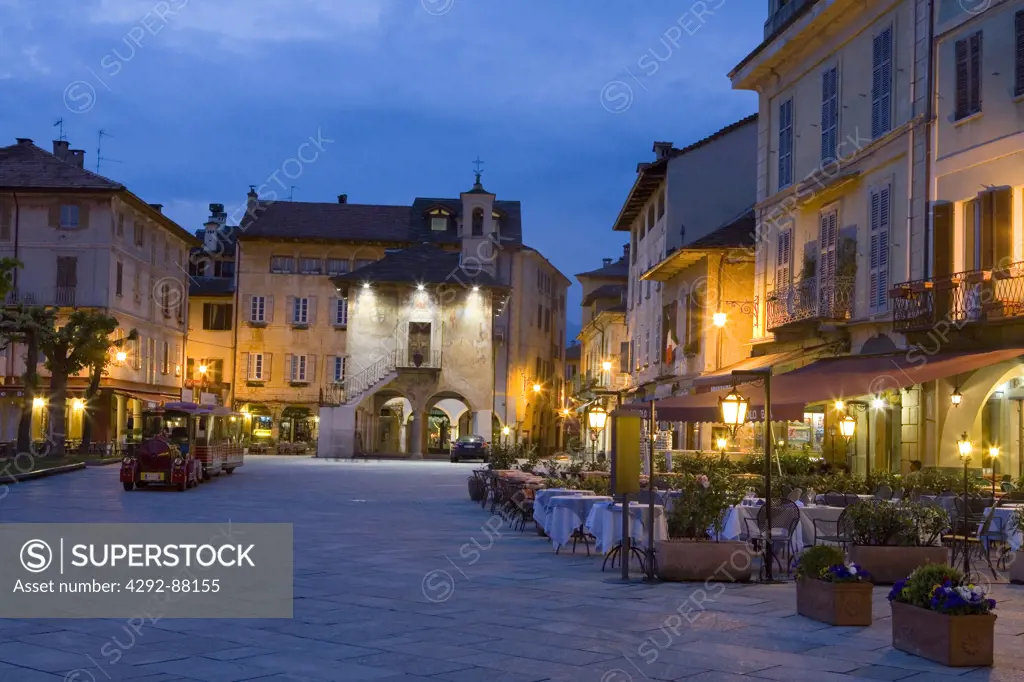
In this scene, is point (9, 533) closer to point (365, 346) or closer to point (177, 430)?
point (177, 430)

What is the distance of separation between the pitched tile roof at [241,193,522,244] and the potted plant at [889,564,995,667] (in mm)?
61041

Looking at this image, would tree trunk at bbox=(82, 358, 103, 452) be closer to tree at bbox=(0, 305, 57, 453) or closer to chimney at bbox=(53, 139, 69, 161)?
tree at bbox=(0, 305, 57, 453)

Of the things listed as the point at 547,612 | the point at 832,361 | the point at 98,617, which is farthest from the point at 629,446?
the point at 832,361

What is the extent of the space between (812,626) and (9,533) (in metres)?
10.7

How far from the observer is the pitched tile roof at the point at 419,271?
60812mm

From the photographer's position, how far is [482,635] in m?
10.1

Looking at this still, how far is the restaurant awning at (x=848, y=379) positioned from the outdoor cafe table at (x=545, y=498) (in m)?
Answer: 1.58

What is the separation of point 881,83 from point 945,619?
15.8m

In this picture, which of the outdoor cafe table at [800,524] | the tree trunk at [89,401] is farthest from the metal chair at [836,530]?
the tree trunk at [89,401]

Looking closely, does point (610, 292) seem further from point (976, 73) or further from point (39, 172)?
point (976, 73)

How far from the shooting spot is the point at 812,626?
35.8ft

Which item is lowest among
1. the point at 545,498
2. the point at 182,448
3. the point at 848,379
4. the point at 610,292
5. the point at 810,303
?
the point at 545,498

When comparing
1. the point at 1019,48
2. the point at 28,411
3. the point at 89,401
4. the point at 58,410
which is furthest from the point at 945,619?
the point at 89,401

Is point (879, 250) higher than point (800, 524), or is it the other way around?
point (879, 250)
